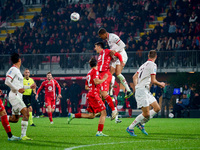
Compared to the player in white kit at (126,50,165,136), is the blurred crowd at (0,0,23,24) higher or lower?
higher

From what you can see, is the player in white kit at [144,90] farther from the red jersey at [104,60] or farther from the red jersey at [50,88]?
the red jersey at [50,88]

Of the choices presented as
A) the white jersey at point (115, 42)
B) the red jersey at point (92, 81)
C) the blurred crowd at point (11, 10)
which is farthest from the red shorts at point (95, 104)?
the blurred crowd at point (11, 10)

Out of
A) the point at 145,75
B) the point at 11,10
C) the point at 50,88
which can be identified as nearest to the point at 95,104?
the point at 145,75

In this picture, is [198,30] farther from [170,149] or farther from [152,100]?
[170,149]

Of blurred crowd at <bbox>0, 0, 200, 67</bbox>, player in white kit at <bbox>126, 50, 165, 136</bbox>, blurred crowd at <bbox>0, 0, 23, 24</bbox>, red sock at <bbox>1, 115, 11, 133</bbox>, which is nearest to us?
red sock at <bbox>1, 115, 11, 133</bbox>

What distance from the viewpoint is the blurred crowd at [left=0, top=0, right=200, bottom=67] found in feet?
84.0

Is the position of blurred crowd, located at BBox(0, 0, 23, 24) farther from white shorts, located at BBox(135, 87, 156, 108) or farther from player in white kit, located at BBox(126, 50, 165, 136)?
white shorts, located at BBox(135, 87, 156, 108)

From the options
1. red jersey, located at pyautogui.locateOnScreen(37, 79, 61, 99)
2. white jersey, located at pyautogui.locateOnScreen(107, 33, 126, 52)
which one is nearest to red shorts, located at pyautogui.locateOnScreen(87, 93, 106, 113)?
white jersey, located at pyautogui.locateOnScreen(107, 33, 126, 52)

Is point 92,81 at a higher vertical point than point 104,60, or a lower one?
lower

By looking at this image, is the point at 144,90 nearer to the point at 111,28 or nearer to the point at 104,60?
the point at 104,60

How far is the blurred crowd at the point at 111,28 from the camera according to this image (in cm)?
2559

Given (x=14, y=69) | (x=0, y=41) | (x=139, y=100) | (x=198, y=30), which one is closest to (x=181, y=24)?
(x=198, y=30)

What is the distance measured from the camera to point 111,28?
94.3 ft

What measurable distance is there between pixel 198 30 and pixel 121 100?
679cm
